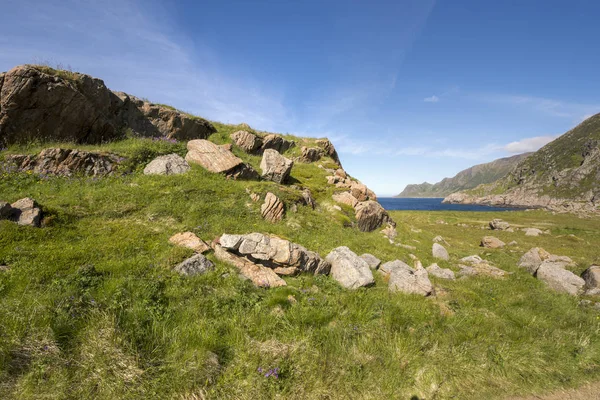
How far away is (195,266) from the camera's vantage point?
8.94 meters

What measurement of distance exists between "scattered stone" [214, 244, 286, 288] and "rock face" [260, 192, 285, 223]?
219 inches

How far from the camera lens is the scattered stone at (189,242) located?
402 inches

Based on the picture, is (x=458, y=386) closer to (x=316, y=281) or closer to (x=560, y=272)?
(x=316, y=281)

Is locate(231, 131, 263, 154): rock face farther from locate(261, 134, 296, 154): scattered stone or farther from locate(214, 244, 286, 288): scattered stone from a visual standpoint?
locate(214, 244, 286, 288): scattered stone

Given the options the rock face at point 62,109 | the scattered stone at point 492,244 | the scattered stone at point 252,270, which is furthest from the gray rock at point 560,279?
the rock face at point 62,109

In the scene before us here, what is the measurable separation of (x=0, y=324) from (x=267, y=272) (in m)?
6.75

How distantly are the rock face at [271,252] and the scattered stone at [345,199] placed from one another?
1350 centimetres

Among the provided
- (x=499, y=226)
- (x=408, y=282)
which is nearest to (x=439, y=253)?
(x=408, y=282)

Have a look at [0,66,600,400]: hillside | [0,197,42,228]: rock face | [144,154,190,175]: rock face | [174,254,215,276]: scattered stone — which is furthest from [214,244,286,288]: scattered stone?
[144,154,190,175]: rock face

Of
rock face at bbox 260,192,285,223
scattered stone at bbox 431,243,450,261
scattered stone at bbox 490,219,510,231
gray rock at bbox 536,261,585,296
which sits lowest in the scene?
scattered stone at bbox 490,219,510,231

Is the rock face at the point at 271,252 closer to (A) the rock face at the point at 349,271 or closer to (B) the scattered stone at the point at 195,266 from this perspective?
(B) the scattered stone at the point at 195,266

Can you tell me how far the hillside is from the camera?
5309 mm

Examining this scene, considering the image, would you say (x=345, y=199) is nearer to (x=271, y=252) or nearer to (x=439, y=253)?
(x=439, y=253)

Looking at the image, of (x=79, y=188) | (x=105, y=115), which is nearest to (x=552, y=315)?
(x=79, y=188)
